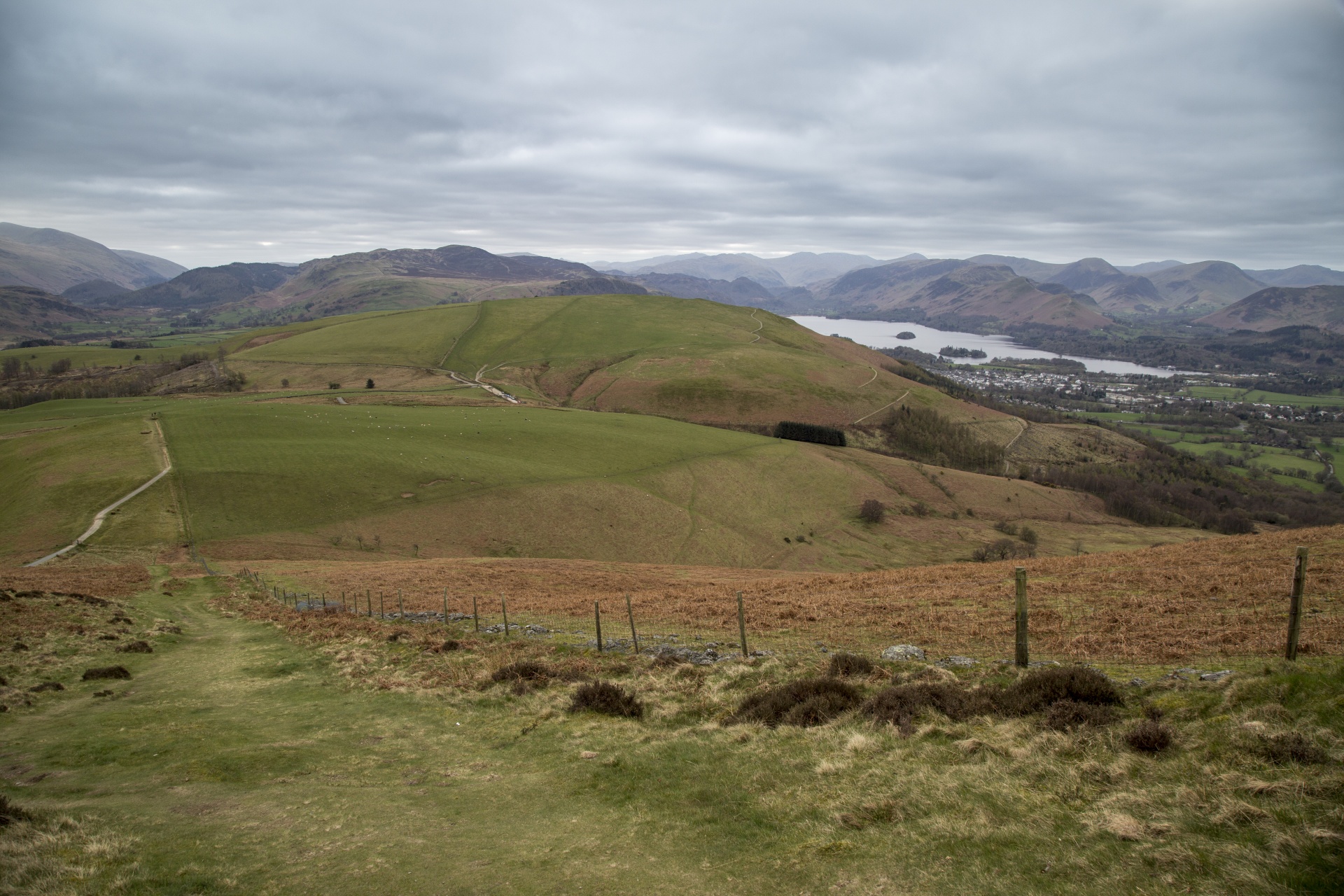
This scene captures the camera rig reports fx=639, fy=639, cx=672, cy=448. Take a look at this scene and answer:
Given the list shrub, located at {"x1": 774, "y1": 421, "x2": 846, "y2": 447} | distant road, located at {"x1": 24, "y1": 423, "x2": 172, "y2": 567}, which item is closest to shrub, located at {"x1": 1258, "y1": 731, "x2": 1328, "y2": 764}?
distant road, located at {"x1": 24, "y1": 423, "x2": 172, "y2": 567}

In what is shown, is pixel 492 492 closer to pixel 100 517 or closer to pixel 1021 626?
pixel 100 517

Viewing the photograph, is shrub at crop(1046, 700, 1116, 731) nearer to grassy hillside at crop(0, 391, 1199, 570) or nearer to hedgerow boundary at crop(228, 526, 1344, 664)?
hedgerow boundary at crop(228, 526, 1344, 664)

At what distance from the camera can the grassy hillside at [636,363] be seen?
13400 cm

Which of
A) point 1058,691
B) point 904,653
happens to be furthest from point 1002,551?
point 1058,691

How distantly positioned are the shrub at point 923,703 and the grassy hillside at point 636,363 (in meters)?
113

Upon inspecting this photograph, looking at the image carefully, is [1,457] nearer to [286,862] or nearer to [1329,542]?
[286,862]

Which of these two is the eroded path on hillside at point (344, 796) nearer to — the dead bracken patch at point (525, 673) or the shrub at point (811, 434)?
the dead bracken patch at point (525, 673)

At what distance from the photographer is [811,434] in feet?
385

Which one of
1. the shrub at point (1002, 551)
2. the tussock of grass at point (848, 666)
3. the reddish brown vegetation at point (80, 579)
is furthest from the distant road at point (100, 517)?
the shrub at point (1002, 551)

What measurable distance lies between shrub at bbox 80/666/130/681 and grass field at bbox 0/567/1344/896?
2417 mm

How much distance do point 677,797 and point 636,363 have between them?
146631 millimetres

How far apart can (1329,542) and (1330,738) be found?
72.8 feet

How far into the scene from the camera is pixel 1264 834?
21.5ft

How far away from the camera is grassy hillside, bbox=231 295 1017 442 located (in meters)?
134
